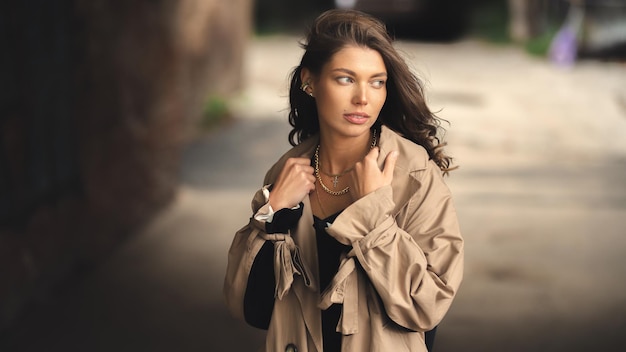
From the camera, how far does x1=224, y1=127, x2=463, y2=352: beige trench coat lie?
1825 millimetres

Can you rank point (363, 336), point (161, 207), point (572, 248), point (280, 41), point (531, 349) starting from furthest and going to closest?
point (280, 41), point (161, 207), point (572, 248), point (531, 349), point (363, 336)

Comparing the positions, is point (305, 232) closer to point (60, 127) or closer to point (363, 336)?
point (363, 336)

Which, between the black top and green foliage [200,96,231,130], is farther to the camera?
green foliage [200,96,231,130]

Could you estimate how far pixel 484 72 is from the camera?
502 inches

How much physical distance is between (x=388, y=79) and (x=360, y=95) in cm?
13

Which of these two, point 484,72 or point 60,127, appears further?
point 484,72

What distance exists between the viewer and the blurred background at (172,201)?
14.0 ft

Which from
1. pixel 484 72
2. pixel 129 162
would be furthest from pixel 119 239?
pixel 484 72

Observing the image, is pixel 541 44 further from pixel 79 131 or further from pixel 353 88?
pixel 353 88

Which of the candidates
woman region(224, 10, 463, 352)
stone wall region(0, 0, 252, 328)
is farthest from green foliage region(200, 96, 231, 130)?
woman region(224, 10, 463, 352)

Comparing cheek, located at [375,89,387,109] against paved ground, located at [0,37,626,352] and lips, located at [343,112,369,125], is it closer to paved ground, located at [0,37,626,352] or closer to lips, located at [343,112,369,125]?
lips, located at [343,112,369,125]

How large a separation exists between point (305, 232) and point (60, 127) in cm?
326

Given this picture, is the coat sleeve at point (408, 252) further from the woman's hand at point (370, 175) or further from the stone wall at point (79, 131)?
the stone wall at point (79, 131)

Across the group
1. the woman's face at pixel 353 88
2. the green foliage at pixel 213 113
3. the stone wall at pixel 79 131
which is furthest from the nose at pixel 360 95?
the green foliage at pixel 213 113
